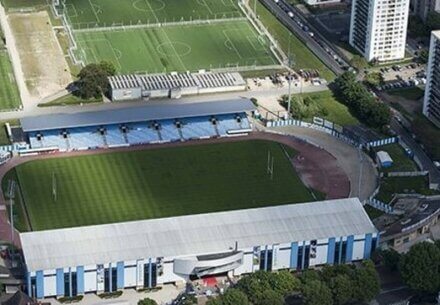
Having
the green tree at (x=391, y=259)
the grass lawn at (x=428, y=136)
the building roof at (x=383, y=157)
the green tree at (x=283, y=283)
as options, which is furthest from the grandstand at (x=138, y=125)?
the green tree at (x=283, y=283)

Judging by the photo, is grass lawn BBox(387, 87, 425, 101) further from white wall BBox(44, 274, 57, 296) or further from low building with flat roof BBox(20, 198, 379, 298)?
white wall BBox(44, 274, 57, 296)

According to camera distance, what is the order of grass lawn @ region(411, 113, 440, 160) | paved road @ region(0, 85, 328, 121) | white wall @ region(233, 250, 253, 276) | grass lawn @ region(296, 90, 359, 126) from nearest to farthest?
white wall @ region(233, 250, 253, 276), grass lawn @ region(411, 113, 440, 160), paved road @ region(0, 85, 328, 121), grass lawn @ region(296, 90, 359, 126)

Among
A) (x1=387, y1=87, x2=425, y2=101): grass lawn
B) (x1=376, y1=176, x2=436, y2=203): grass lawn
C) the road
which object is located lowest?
(x1=387, y1=87, x2=425, y2=101): grass lawn

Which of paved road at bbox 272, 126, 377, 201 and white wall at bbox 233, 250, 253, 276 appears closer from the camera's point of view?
white wall at bbox 233, 250, 253, 276

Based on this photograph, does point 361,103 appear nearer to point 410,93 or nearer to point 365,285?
point 410,93

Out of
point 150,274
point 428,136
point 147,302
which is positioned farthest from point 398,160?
point 147,302

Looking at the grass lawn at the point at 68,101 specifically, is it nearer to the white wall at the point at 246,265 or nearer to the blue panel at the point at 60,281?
the blue panel at the point at 60,281

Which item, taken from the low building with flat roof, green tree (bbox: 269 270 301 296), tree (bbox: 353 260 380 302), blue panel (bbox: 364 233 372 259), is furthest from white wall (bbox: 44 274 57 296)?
blue panel (bbox: 364 233 372 259)

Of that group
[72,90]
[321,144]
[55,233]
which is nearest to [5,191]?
[55,233]
